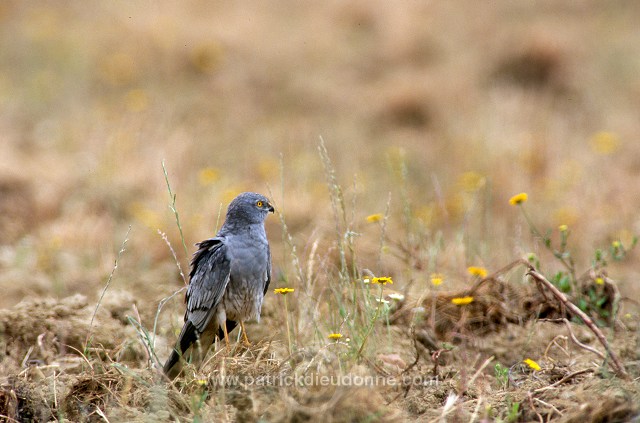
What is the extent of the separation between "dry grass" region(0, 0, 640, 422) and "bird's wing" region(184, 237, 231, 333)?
246 millimetres

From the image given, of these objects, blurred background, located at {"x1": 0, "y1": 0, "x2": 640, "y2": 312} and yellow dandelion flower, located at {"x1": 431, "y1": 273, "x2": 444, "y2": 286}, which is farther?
blurred background, located at {"x1": 0, "y1": 0, "x2": 640, "y2": 312}

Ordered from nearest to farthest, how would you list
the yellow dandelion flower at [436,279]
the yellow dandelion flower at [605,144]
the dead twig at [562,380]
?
1. the dead twig at [562,380]
2. the yellow dandelion flower at [436,279]
3. the yellow dandelion flower at [605,144]

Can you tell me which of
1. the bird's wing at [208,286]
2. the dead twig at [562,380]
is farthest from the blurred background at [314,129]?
the dead twig at [562,380]

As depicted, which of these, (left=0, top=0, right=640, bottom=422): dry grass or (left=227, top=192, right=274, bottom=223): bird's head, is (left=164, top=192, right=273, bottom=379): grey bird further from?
(left=0, top=0, right=640, bottom=422): dry grass

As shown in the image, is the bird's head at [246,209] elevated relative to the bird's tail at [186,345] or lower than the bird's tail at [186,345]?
elevated

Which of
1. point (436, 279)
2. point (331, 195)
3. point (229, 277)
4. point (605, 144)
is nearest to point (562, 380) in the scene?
point (436, 279)

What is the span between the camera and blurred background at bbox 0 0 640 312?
226 inches

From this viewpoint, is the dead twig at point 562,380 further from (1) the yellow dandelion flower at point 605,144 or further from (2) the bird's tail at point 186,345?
(1) the yellow dandelion flower at point 605,144

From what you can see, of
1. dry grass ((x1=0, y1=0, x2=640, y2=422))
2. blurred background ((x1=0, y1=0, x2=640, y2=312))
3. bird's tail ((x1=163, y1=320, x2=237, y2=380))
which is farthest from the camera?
blurred background ((x1=0, y1=0, x2=640, y2=312))

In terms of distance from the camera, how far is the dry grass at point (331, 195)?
3.18 m

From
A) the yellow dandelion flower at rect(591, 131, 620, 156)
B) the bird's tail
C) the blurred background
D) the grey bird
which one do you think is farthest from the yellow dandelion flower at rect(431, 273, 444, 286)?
the yellow dandelion flower at rect(591, 131, 620, 156)

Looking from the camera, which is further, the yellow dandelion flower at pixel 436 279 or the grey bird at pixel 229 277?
the yellow dandelion flower at pixel 436 279

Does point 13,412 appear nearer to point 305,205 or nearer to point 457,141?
point 305,205

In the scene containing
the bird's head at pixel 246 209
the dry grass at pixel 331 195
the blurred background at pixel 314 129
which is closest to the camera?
the dry grass at pixel 331 195
